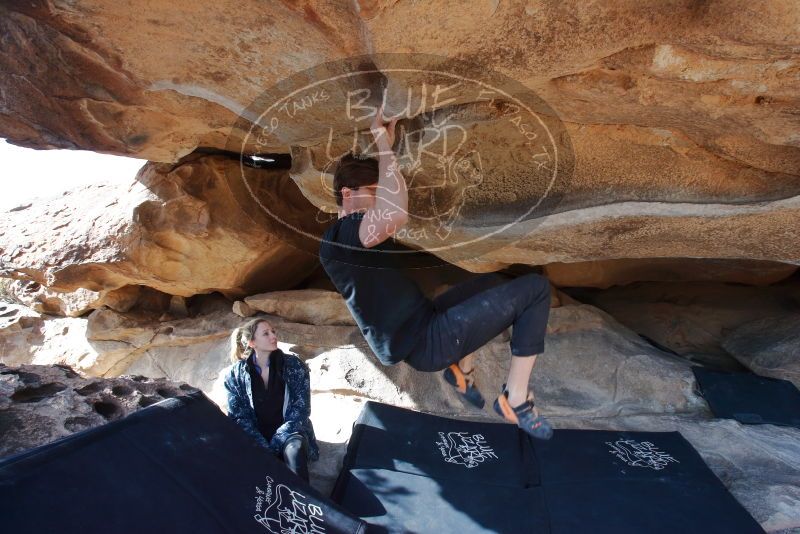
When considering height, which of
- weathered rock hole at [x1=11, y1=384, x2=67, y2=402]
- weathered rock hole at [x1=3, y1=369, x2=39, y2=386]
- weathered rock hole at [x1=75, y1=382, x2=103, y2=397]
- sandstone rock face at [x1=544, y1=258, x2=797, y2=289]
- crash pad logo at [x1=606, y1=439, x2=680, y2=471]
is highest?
sandstone rock face at [x1=544, y1=258, x2=797, y2=289]

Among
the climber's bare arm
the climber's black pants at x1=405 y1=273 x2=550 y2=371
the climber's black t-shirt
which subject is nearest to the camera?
the climber's bare arm

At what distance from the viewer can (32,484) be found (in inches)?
60.3

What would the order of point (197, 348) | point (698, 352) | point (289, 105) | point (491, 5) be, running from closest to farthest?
point (491, 5) < point (289, 105) < point (698, 352) < point (197, 348)

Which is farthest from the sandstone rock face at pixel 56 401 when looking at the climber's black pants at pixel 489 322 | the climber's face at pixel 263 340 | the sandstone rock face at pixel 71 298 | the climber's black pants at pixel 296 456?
the sandstone rock face at pixel 71 298

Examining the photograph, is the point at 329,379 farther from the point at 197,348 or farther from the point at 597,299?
the point at 597,299

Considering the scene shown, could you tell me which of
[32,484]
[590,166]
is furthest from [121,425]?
[590,166]

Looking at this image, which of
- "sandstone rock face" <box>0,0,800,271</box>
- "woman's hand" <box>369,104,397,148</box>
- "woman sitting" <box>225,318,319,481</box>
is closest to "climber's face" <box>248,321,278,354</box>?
"woman sitting" <box>225,318,319,481</box>

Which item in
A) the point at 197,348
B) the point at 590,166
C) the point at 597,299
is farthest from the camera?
the point at 597,299

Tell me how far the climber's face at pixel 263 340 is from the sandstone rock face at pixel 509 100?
2.64 ft

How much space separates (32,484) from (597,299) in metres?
4.14

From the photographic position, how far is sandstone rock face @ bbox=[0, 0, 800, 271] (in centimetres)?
173

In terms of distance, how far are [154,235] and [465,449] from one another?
2.43 m

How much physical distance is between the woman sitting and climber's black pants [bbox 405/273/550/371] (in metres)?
1.13

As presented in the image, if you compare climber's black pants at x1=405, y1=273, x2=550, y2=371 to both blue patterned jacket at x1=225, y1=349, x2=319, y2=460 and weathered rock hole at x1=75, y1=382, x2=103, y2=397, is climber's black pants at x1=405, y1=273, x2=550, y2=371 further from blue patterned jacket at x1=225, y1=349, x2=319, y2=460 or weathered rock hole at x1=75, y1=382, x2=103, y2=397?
weathered rock hole at x1=75, y1=382, x2=103, y2=397
